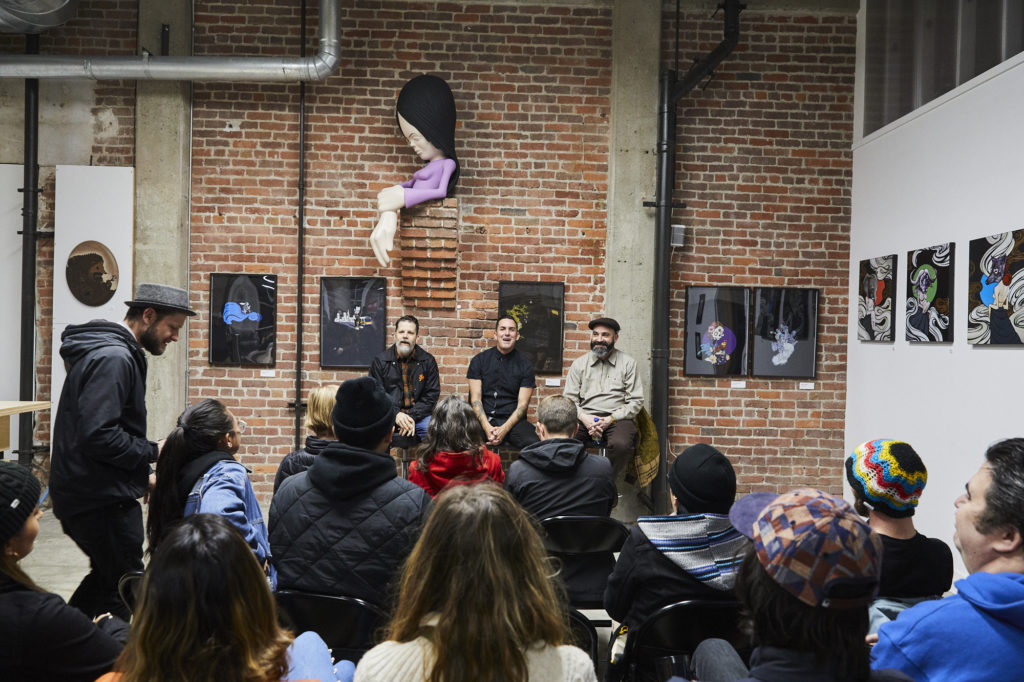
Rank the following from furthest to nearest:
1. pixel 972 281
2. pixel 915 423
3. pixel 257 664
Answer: pixel 915 423, pixel 972 281, pixel 257 664

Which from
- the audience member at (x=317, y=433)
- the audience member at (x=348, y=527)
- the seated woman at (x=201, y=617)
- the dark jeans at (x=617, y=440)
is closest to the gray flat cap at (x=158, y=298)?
the audience member at (x=317, y=433)

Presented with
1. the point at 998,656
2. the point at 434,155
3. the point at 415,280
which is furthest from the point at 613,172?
the point at 998,656

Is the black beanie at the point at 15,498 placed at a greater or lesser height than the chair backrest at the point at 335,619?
greater

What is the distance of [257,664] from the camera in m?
1.32

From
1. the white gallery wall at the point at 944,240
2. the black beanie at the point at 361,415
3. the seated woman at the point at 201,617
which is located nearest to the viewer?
the seated woman at the point at 201,617

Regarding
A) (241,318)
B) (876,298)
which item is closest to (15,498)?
(241,318)

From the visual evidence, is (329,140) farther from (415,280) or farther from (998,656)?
(998,656)

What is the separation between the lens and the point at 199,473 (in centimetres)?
263

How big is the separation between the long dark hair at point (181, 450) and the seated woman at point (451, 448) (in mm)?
888

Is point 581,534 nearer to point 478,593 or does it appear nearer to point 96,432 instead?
point 478,593

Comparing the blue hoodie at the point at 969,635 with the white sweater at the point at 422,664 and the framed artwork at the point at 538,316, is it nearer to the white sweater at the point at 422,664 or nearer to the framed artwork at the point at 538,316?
the white sweater at the point at 422,664

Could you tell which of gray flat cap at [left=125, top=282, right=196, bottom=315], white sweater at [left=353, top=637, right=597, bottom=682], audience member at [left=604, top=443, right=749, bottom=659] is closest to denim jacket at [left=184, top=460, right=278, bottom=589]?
gray flat cap at [left=125, top=282, right=196, bottom=315]

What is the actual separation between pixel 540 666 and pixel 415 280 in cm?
515

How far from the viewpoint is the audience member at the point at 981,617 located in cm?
140
